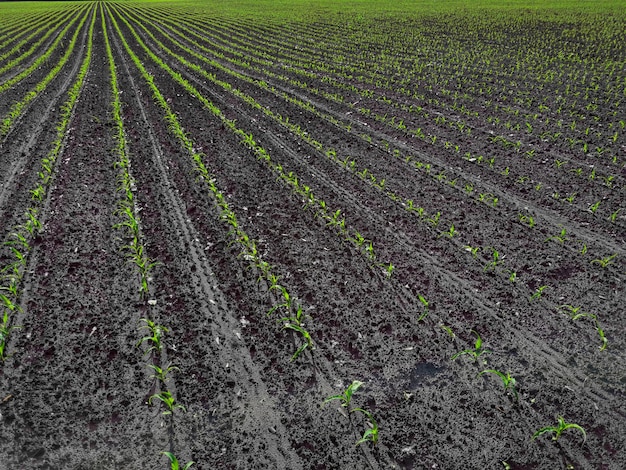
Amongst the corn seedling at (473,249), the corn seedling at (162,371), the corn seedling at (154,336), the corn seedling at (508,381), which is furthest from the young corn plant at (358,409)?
the corn seedling at (473,249)

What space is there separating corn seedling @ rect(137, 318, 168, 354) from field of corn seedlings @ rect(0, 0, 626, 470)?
33 mm

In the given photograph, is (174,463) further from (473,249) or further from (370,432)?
(473,249)

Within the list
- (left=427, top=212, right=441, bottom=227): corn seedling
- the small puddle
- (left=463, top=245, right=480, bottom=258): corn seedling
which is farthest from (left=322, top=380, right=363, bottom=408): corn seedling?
(left=427, top=212, right=441, bottom=227): corn seedling

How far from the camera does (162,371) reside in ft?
14.6

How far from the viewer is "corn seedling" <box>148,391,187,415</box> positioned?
13.1ft

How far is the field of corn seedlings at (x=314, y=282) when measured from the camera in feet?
12.9

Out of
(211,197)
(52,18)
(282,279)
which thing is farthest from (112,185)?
(52,18)

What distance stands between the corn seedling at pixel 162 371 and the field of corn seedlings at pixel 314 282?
0.8 inches

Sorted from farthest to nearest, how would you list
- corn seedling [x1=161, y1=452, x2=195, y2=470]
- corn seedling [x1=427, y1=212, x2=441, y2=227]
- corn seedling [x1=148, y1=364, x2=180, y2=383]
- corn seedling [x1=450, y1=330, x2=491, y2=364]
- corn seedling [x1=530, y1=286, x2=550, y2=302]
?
corn seedling [x1=427, y1=212, x2=441, y2=227]
corn seedling [x1=530, y1=286, x2=550, y2=302]
corn seedling [x1=450, y1=330, x2=491, y2=364]
corn seedling [x1=148, y1=364, x2=180, y2=383]
corn seedling [x1=161, y1=452, x2=195, y2=470]

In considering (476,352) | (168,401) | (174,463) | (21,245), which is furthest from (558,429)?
(21,245)

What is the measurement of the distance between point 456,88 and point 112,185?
39.3ft

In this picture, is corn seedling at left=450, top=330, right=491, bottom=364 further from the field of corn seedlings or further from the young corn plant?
the young corn plant

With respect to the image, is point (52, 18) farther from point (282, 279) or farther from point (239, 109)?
point (282, 279)

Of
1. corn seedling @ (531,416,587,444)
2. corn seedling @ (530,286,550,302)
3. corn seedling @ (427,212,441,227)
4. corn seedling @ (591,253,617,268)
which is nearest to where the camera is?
corn seedling @ (531,416,587,444)
